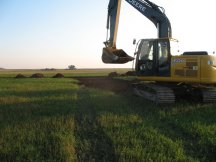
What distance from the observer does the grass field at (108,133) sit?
6.70 meters

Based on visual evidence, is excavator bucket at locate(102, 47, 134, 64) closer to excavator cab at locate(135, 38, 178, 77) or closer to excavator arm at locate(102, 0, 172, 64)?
excavator arm at locate(102, 0, 172, 64)

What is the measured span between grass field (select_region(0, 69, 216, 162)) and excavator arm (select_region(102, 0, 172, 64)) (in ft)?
15.8

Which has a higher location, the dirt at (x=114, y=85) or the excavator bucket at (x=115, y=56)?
the excavator bucket at (x=115, y=56)

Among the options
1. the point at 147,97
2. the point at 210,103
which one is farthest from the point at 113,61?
the point at 210,103

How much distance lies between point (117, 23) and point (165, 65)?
16.5 ft

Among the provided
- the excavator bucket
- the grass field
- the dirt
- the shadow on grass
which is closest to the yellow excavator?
the excavator bucket

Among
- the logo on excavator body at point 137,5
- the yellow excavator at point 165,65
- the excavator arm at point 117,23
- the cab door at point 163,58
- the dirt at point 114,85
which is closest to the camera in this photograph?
the yellow excavator at point 165,65

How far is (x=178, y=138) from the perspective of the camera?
7996mm

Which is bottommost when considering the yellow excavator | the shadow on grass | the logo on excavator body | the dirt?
the shadow on grass

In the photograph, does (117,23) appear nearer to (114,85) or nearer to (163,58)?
(163,58)

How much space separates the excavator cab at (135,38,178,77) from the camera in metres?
14.3

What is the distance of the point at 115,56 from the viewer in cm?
1672

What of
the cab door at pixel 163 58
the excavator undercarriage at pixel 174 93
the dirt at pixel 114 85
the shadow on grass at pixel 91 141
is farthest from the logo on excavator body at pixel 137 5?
the shadow on grass at pixel 91 141

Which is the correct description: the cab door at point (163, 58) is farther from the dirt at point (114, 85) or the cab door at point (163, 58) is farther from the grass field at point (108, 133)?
the dirt at point (114, 85)
